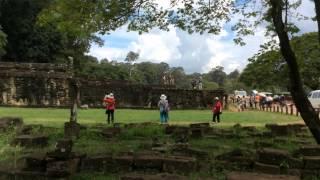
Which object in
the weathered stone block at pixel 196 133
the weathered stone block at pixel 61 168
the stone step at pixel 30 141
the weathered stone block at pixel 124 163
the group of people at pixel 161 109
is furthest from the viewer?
the group of people at pixel 161 109

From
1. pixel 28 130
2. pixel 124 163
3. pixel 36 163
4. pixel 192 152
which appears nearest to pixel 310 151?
pixel 192 152

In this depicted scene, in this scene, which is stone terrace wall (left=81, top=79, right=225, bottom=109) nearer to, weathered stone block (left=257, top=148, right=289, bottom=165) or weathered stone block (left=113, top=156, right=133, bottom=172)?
weathered stone block (left=113, top=156, right=133, bottom=172)

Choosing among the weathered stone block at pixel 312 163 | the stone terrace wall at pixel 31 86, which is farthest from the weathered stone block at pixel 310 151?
the stone terrace wall at pixel 31 86

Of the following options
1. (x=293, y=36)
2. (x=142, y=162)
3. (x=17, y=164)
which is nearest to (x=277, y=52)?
(x=293, y=36)

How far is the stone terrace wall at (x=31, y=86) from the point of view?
36.3 meters

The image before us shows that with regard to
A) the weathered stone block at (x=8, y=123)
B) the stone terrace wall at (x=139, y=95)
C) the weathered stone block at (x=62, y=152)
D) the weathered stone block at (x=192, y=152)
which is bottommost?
the weathered stone block at (x=192, y=152)

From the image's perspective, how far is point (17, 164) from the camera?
354 inches

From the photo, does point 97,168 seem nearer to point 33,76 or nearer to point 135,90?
point 33,76

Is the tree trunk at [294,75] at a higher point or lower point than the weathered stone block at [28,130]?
higher

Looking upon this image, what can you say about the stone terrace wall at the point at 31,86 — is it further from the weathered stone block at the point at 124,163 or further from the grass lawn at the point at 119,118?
the weathered stone block at the point at 124,163

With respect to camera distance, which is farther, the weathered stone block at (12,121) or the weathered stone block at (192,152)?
the weathered stone block at (12,121)

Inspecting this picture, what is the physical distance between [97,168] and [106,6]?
4.26 metres

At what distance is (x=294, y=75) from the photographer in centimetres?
1189

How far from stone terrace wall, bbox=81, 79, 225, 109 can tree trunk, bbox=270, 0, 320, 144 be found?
27.9 metres
